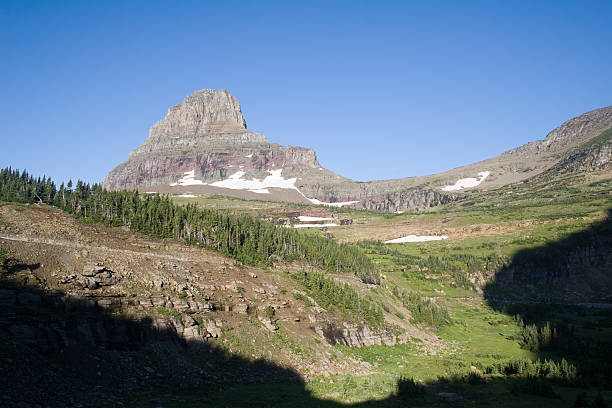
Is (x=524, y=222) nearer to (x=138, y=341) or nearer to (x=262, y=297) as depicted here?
(x=262, y=297)

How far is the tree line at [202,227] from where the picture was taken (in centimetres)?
6078

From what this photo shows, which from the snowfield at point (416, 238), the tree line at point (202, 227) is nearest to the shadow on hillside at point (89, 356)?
the tree line at point (202, 227)

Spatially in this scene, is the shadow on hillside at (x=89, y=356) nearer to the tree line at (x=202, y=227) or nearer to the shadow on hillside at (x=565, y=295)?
the tree line at (x=202, y=227)

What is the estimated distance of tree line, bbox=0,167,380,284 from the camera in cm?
6078

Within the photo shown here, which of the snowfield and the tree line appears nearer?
the tree line

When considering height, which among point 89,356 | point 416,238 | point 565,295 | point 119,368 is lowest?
point 565,295

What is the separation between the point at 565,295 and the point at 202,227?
292 feet

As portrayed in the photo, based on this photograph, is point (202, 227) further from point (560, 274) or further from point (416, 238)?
point (416, 238)

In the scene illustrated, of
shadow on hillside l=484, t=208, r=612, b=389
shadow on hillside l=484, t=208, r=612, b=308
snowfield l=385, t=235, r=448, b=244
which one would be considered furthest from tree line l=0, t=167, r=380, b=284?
snowfield l=385, t=235, r=448, b=244

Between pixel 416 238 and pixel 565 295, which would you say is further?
pixel 416 238

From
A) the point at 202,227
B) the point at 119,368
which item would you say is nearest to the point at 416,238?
the point at 202,227

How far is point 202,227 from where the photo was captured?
66250mm

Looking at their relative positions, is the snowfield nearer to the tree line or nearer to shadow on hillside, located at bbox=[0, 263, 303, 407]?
the tree line

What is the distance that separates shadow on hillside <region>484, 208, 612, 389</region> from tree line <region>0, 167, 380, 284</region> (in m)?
29.7
